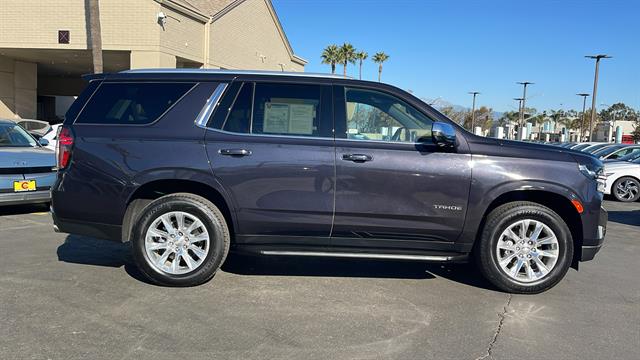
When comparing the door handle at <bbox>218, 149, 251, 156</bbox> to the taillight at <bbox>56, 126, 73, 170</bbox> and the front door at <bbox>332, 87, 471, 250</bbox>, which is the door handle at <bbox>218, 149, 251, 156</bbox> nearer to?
the front door at <bbox>332, 87, 471, 250</bbox>

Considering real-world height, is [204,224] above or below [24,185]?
above

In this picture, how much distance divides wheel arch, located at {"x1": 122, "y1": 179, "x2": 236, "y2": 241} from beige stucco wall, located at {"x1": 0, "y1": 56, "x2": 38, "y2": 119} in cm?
3012

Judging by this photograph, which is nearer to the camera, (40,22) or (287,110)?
(287,110)

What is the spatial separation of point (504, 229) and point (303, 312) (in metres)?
2.06

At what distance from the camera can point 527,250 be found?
488 centimetres

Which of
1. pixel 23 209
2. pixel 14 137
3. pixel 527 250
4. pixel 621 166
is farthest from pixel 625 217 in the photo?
pixel 14 137

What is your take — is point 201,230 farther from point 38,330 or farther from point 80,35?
point 80,35

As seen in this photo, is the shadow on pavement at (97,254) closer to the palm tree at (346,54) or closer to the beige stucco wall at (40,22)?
the beige stucco wall at (40,22)

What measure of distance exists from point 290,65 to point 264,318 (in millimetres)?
38872

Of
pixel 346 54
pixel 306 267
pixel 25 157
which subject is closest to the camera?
pixel 306 267

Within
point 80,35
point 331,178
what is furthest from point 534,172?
point 80,35

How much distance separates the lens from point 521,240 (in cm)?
488

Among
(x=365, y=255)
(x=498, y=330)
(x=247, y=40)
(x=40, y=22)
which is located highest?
(x=247, y=40)

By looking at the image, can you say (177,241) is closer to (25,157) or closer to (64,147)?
(64,147)
